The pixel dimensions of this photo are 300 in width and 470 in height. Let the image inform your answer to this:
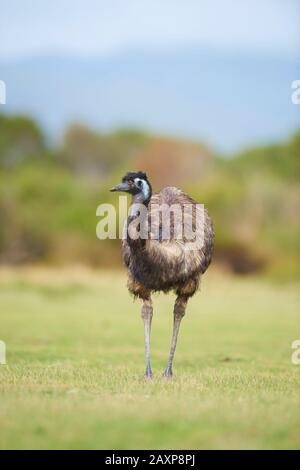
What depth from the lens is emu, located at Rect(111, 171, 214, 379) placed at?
36.3ft

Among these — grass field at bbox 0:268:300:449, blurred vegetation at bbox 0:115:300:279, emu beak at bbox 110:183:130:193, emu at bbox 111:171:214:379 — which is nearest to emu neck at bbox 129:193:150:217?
emu at bbox 111:171:214:379

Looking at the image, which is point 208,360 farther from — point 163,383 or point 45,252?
point 45,252

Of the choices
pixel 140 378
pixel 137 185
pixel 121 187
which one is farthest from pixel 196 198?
pixel 121 187

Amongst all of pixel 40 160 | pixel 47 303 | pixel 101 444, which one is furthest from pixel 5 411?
pixel 40 160

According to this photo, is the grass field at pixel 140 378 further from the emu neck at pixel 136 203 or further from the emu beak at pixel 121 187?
the emu beak at pixel 121 187

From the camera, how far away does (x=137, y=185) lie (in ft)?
36.6

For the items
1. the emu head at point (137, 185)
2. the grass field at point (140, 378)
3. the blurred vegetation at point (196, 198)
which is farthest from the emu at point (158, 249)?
the blurred vegetation at point (196, 198)

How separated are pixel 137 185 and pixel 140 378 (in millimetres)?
2170

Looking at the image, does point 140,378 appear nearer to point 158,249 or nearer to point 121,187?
point 158,249

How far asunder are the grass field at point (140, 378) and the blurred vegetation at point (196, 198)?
1703 centimetres

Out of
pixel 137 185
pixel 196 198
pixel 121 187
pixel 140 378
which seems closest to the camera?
pixel 121 187

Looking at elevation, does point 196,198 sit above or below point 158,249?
above

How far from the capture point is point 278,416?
859 cm
